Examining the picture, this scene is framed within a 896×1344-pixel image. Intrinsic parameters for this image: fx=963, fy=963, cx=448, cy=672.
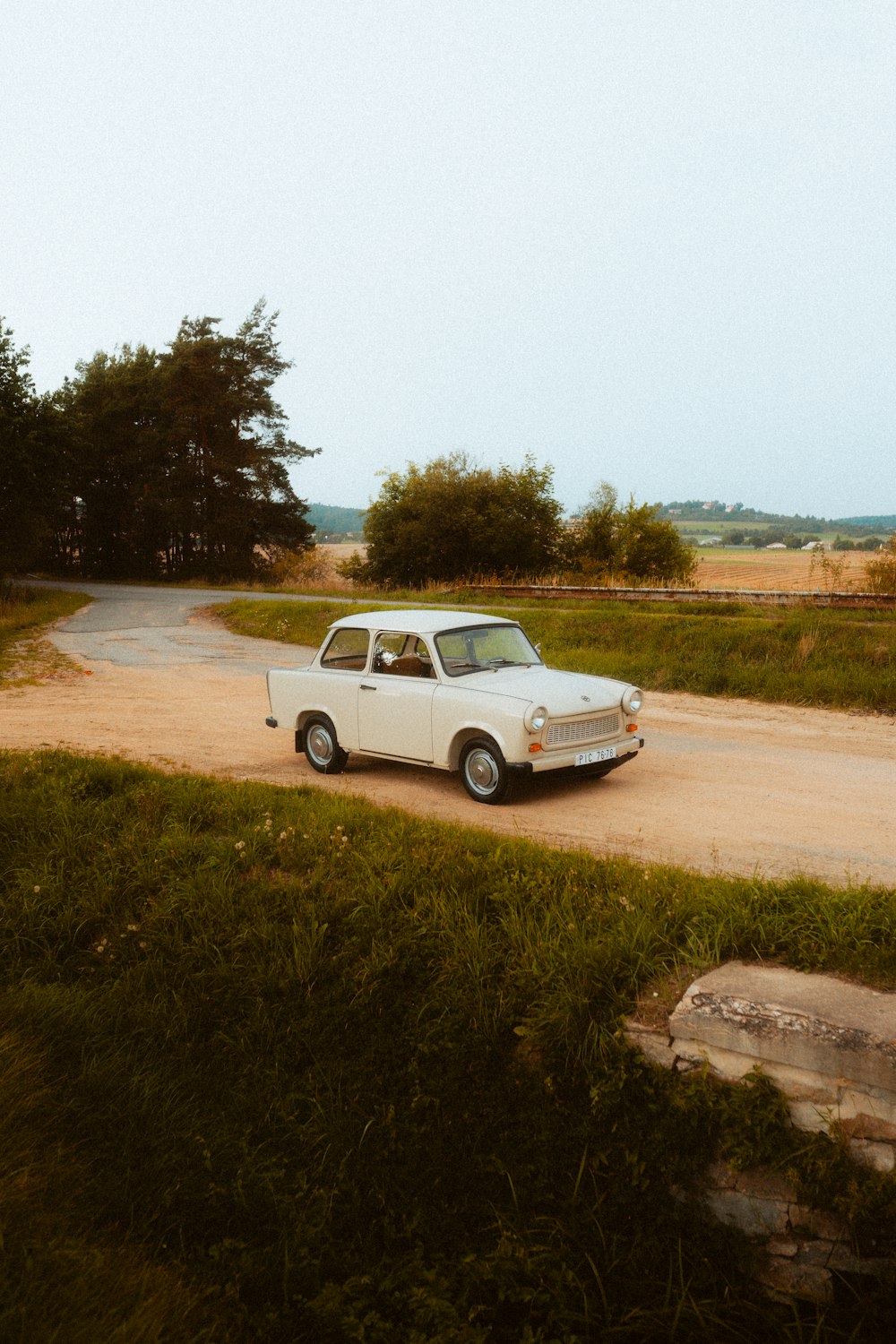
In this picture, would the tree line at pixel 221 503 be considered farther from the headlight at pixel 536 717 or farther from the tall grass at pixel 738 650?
the headlight at pixel 536 717

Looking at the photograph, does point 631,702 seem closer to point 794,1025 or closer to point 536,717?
point 536,717

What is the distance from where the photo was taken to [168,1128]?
444 centimetres

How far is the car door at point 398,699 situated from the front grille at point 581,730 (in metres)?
1.05

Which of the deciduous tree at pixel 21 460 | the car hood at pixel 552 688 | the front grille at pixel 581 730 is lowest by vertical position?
the front grille at pixel 581 730

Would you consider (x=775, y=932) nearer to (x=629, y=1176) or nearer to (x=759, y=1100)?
(x=759, y=1100)

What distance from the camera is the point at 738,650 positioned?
14.6 meters

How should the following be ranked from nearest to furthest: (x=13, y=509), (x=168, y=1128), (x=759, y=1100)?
1. (x=759, y=1100)
2. (x=168, y=1128)
3. (x=13, y=509)

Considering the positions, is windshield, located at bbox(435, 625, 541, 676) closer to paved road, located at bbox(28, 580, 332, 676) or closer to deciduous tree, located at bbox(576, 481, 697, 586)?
paved road, located at bbox(28, 580, 332, 676)

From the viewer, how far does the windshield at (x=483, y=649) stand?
8.30 metres

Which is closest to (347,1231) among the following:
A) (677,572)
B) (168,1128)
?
(168,1128)

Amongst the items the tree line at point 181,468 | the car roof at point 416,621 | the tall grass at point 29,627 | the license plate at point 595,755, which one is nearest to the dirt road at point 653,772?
the license plate at point 595,755

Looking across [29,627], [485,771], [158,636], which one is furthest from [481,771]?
[29,627]

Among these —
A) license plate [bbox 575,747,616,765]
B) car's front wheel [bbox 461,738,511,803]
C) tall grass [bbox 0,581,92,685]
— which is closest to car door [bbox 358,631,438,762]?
car's front wheel [bbox 461,738,511,803]

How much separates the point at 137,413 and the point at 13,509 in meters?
22.7
